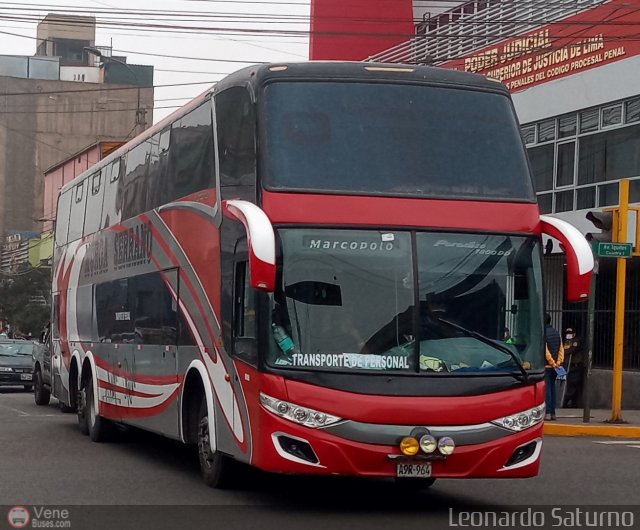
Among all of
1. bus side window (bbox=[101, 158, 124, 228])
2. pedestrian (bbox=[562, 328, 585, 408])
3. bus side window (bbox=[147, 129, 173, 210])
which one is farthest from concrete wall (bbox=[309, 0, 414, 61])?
bus side window (bbox=[147, 129, 173, 210])

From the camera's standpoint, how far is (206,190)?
488 inches

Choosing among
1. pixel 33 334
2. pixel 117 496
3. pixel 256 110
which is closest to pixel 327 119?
pixel 256 110

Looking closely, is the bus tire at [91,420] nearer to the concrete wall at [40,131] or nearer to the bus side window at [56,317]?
the bus side window at [56,317]

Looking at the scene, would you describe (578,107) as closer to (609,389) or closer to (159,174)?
(609,389)

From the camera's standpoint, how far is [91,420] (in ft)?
59.9

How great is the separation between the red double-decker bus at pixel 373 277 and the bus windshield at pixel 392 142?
1cm

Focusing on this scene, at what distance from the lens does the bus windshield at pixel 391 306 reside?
33.8 ft

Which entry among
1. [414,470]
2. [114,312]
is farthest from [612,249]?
[414,470]

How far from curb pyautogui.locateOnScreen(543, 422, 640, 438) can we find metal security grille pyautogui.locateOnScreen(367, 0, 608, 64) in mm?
9106

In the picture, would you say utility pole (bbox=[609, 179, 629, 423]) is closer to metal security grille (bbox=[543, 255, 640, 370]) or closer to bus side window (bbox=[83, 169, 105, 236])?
metal security grille (bbox=[543, 255, 640, 370])

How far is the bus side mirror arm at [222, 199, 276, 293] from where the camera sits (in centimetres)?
977

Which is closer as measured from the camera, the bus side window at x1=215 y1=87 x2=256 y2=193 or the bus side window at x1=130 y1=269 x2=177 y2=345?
the bus side window at x1=215 y1=87 x2=256 y2=193

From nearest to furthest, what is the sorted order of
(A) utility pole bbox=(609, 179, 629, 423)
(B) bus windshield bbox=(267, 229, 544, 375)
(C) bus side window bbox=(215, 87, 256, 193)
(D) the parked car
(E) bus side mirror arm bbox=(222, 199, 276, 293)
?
(E) bus side mirror arm bbox=(222, 199, 276, 293) < (B) bus windshield bbox=(267, 229, 544, 375) < (C) bus side window bbox=(215, 87, 256, 193) < (A) utility pole bbox=(609, 179, 629, 423) < (D) the parked car

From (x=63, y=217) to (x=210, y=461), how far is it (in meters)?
10.9
